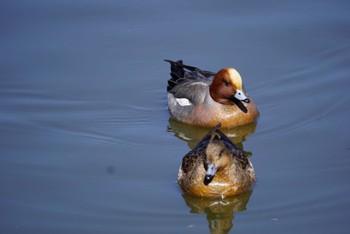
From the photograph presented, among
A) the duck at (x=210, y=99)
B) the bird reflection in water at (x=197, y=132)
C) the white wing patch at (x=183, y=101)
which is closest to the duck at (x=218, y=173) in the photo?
the bird reflection in water at (x=197, y=132)

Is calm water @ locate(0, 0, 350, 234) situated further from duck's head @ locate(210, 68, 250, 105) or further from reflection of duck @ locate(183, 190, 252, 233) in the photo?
duck's head @ locate(210, 68, 250, 105)

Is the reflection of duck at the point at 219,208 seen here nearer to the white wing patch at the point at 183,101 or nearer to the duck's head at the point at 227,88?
the duck's head at the point at 227,88

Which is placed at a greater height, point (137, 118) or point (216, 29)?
point (216, 29)

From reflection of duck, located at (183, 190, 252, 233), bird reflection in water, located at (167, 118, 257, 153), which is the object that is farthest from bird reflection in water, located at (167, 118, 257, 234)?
bird reflection in water, located at (167, 118, 257, 153)

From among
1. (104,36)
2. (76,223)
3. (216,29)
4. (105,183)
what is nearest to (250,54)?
(216,29)

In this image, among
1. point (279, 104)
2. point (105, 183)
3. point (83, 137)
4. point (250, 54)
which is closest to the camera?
point (105, 183)

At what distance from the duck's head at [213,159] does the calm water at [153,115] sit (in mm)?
506

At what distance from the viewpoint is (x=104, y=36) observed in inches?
554

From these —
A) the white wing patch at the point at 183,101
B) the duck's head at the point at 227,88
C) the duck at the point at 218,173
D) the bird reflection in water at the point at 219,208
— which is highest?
the duck's head at the point at 227,88

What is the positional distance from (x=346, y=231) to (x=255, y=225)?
3.12 feet

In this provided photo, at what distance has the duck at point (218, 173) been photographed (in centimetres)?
920

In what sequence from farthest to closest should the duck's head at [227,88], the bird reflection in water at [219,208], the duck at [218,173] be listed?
the duck's head at [227,88]
the duck at [218,173]
the bird reflection in water at [219,208]

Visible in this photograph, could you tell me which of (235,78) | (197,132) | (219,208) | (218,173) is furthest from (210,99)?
(219,208)

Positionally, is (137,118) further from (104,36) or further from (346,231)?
(346,231)
